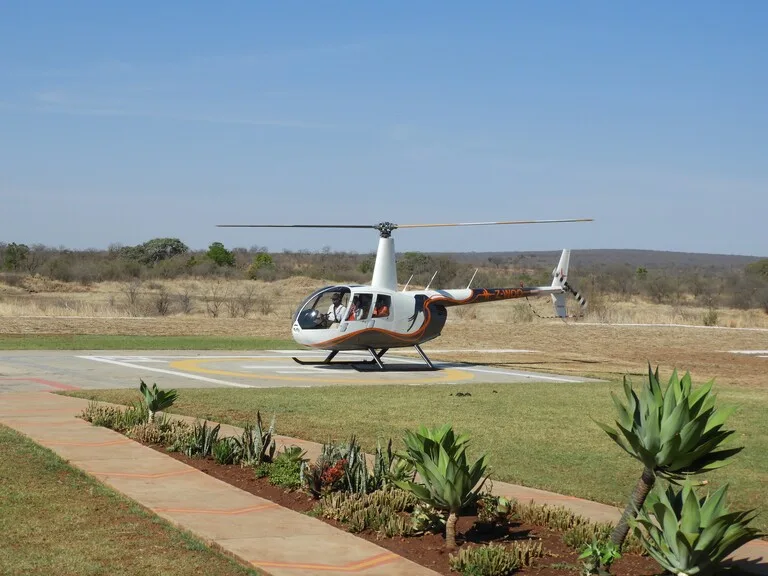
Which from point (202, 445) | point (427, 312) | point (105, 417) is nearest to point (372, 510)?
point (202, 445)

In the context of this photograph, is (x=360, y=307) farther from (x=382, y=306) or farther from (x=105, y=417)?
(x=105, y=417)

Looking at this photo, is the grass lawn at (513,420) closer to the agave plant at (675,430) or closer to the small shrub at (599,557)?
the agave plant at (675,430)

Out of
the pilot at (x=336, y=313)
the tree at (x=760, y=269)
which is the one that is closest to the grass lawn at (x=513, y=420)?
the pilot at (x=336, y=313)

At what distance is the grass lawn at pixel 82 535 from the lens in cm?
661

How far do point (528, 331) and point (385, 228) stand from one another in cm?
1556

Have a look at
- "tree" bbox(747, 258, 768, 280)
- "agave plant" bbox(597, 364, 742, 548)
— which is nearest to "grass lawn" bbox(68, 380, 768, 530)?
"agave plant" bbox(597, 364, 742, 548)

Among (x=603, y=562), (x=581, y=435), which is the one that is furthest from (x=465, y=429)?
(x=603, y=562)

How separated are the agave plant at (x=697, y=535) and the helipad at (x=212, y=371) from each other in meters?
13.6

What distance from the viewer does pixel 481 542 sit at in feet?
24.2

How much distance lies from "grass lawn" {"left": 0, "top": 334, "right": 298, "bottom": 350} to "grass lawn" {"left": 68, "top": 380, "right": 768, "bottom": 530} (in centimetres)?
1024

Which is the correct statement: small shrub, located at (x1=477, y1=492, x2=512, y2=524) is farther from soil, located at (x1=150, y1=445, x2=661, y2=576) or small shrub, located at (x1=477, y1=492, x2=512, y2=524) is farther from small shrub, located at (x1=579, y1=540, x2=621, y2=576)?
small shrub, located at (x1=579, y1=540, x2=621, y2=576)

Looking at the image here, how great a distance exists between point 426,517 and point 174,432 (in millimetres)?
4803

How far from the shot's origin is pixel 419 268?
3088 inches

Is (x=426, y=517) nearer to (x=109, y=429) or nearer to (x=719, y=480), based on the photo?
(x=719, y=480)
